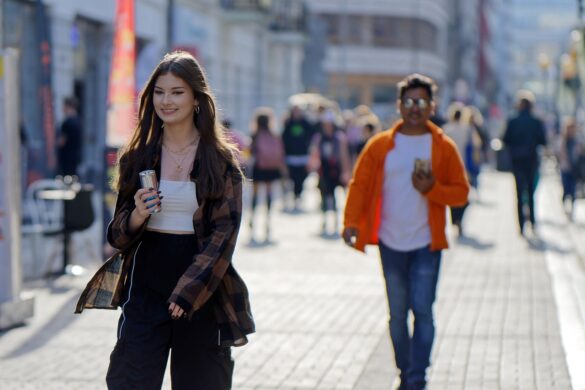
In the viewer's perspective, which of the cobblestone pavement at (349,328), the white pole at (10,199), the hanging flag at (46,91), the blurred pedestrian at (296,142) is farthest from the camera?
the blurred pedestrian at (296,142)

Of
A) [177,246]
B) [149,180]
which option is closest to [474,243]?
[177,246]

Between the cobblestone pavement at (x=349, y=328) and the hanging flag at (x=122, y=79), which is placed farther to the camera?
the hanging flag at (x=122, y=79)

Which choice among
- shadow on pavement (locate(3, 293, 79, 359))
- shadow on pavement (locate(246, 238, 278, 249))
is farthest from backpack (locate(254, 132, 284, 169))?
shadow on pavement (locate(3, 293, 79, 359))

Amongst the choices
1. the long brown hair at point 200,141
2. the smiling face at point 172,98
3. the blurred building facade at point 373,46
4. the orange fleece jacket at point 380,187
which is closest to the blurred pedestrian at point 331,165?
the orange fleece jacket at point 380,187

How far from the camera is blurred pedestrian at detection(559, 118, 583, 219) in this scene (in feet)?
80.0

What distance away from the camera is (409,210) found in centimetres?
749

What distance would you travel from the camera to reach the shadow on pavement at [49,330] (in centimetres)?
919

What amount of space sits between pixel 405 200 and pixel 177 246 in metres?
2.48

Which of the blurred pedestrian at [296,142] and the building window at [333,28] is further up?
the building window at [333,28]

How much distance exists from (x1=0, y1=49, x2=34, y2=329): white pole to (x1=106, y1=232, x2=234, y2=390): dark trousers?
205 inches

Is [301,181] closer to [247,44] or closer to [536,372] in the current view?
[536,372]

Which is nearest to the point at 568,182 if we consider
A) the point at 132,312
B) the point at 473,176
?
the point at 473,176

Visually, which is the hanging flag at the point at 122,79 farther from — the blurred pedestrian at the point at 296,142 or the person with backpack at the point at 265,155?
the blurred pedestrian at the point at 296,142

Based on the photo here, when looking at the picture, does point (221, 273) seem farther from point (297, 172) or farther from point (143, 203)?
point (297, 172)
